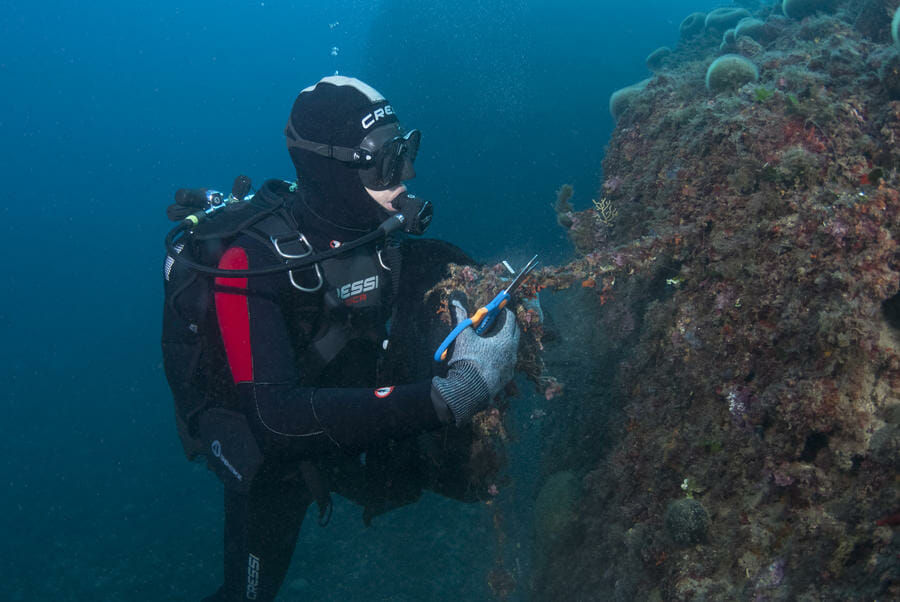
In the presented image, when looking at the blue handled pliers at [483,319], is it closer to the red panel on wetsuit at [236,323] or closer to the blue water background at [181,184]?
the red panel on wetsuit at [236,323]

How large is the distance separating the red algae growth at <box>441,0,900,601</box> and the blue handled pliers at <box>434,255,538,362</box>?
0.38 metres

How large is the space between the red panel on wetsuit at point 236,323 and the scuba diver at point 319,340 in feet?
0.04

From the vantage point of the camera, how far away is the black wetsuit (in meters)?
2.54

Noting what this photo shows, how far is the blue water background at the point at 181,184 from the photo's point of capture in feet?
30.1

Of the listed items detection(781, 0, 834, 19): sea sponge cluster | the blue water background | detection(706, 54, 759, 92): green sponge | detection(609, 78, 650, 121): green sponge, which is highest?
detection(781, 0, 834, 19): sea sponge cluster

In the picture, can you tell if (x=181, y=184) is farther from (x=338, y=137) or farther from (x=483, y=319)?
(x=483, y=319)

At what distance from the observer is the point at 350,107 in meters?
3.14

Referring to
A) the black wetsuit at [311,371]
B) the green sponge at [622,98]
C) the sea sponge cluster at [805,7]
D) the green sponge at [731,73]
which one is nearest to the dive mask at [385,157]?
the black wetsuit at [311,371]

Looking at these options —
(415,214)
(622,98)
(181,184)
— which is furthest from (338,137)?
(181,184)

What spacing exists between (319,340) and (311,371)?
227mm

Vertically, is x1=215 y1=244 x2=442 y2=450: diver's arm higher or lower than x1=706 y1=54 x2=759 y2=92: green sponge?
lower

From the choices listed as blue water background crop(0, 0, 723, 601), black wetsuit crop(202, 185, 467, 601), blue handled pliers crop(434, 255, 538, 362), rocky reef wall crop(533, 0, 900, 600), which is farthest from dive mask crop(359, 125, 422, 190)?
blue water background crop(0, 0, 723, 601)

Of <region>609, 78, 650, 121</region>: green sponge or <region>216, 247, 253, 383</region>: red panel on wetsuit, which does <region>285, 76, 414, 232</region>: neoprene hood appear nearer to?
<region>216, 247, 253, 383</region>: red panel on wetsuit

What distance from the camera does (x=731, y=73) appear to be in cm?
394
